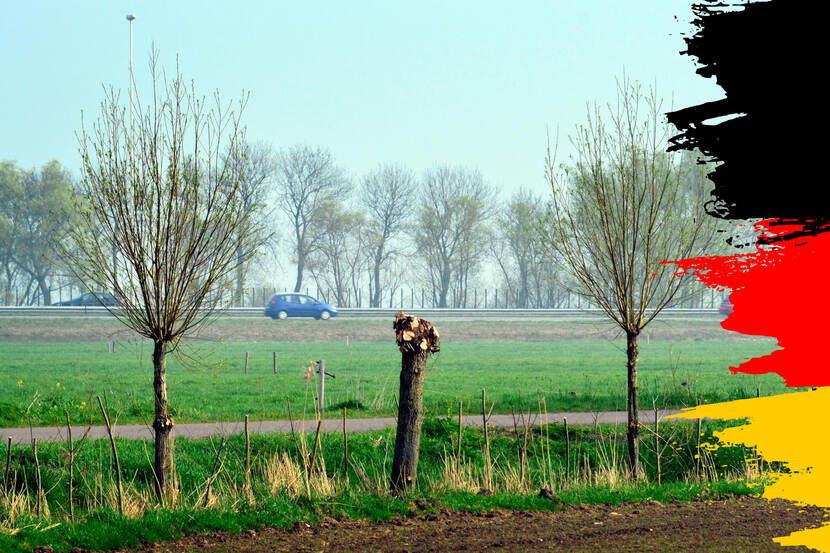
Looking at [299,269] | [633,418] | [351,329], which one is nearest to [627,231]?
[633,418]

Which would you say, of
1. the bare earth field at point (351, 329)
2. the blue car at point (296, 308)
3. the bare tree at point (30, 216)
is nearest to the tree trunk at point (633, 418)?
the bare earth field at point (351, 329)

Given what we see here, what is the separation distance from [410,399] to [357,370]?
19.1 m

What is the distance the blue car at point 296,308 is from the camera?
49.9 metres

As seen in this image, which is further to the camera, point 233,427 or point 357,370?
point 357,370

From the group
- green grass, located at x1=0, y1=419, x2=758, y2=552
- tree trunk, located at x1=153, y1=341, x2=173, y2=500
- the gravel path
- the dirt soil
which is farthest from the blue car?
the dirt soil

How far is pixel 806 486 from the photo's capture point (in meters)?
11.2

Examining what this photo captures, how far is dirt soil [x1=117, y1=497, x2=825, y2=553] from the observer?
8078 mm

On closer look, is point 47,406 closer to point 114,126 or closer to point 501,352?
point 114,126

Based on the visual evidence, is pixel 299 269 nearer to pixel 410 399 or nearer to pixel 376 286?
pixel 376 286

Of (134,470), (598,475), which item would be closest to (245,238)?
(134,470)

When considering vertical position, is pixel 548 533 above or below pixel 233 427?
below

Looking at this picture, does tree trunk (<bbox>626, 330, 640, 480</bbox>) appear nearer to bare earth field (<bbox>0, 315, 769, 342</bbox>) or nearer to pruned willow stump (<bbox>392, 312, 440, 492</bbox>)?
pruned willow stump (<bbox>392, 312, 440, 492</bbox>)

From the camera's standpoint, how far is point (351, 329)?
4669 centimetres

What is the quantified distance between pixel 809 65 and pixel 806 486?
24.0 ft
